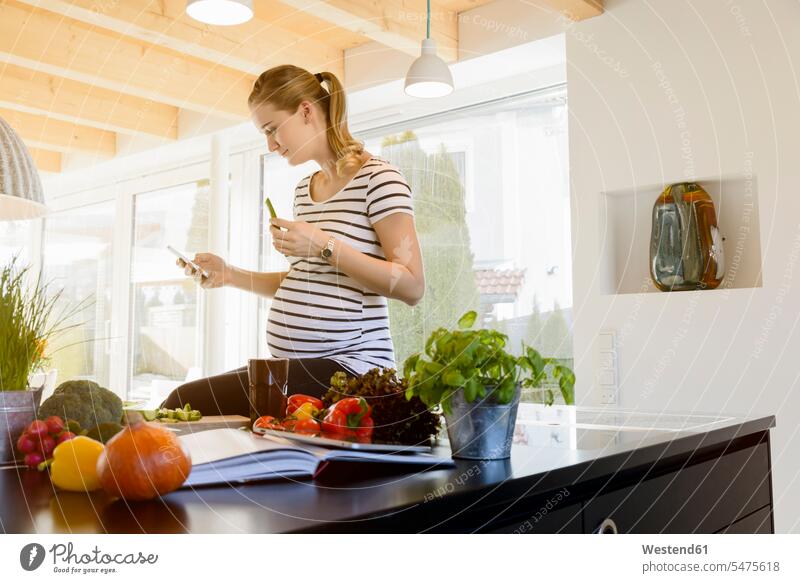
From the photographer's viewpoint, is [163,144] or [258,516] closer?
[258,516]

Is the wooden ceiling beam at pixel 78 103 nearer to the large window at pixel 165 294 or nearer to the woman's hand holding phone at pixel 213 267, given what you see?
the large window at pixel 165 294

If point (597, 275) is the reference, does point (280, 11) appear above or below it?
above

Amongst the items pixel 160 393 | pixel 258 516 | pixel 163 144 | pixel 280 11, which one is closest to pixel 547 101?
pixel 280 11

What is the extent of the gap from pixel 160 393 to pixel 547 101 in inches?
94.4

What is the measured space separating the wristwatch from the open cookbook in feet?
1.50

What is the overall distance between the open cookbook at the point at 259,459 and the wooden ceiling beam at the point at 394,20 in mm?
1535

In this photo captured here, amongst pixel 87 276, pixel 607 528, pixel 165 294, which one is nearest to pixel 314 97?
pixel 607 528

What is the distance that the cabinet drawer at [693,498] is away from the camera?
1.96 ft

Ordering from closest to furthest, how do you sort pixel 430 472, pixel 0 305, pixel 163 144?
pixel 430 472 < pixel 0 305 < pixel 163 144

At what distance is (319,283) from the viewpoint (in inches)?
42.3

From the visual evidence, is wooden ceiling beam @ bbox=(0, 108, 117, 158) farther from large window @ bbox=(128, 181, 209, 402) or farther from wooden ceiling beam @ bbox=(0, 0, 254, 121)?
wooden ceiling beam @ bbox=(0, 0, 254, 121)

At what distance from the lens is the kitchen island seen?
0.39m

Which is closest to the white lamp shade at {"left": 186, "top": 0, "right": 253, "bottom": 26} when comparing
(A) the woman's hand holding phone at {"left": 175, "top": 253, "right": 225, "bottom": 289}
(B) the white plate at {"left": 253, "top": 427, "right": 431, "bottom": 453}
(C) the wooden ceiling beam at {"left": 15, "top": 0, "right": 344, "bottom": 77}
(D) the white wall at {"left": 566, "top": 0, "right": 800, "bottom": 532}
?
(A) the woman's hand holding phone at {"left": 175, "top": 253, "right": 225, "bottom": 289}

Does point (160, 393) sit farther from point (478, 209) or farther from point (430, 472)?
point (430, 472)
